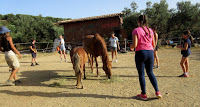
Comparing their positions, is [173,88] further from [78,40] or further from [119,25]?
[78,40]

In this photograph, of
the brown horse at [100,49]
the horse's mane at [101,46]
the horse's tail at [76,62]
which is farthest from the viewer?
the horse's mane at [101,46]

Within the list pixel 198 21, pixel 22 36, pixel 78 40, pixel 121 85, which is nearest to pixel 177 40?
pixel 198 21

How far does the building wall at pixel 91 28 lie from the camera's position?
17953mm

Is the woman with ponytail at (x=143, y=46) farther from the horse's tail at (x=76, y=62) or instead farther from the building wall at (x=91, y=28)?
the building wall at (x=91, y=28)

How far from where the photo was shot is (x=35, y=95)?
3424 millimetres

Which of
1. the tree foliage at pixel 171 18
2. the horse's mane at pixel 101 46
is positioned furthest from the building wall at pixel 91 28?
the horse's mane at pixel 101 46

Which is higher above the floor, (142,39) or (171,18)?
(171,18)

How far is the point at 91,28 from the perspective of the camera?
766 inches

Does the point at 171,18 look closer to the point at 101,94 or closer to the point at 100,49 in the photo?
the point at 100,49

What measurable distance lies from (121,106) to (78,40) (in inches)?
726

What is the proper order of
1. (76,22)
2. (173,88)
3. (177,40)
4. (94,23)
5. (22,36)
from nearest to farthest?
(173,88) → (177,40) → (94,23) → (76,22) → (22,36)

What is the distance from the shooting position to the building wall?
1795 centimetres

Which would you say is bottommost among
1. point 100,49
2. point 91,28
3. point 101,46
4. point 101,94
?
point 101,94

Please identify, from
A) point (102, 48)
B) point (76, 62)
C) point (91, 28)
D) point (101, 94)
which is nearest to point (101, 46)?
point (102, 48)
